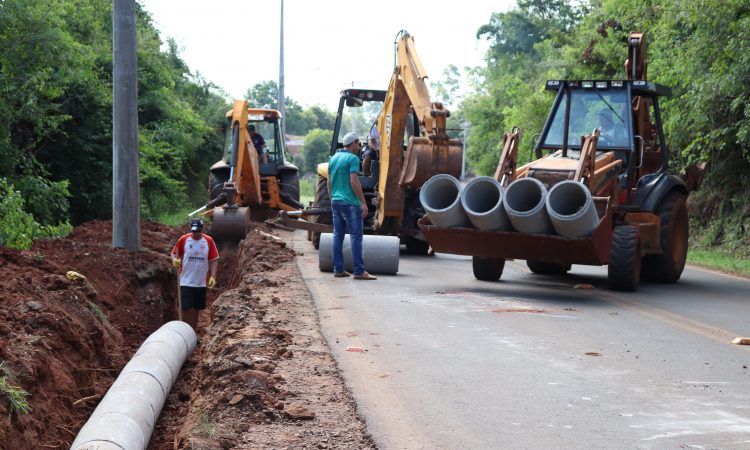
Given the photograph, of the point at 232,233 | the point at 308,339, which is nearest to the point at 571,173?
the point at 308,339

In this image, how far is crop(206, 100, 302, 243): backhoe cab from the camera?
20078mm

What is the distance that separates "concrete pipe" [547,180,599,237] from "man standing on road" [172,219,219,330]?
166 inches

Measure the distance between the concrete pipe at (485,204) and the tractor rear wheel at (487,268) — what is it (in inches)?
55.1

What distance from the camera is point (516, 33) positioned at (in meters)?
56.5

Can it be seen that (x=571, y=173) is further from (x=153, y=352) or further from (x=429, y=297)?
(x=153, y=352)

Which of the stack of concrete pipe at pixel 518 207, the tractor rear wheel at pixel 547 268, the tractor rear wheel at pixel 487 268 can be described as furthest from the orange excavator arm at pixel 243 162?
the stack of concrete pipe at pixel 518 207

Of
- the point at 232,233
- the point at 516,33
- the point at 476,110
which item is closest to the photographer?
the point at 232,233

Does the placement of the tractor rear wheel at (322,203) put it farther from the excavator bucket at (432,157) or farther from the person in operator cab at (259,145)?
the person in operator cab at (259,145)

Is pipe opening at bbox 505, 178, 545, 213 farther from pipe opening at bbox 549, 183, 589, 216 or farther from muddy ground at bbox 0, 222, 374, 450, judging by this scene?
muddy ground at bbox 0, 222, 374, 450

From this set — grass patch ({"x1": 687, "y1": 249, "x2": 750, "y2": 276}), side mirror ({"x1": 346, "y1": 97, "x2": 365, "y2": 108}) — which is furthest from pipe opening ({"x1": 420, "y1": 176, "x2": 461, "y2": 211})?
side mirror ({"x1": 346, "y1": 97, "x2": 365, "y2": 108})

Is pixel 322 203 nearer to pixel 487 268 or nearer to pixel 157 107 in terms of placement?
pixel 487 268

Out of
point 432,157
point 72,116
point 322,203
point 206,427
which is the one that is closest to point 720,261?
point 432,157

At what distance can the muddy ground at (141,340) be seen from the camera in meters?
6.37

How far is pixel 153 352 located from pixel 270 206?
14.0 meters
